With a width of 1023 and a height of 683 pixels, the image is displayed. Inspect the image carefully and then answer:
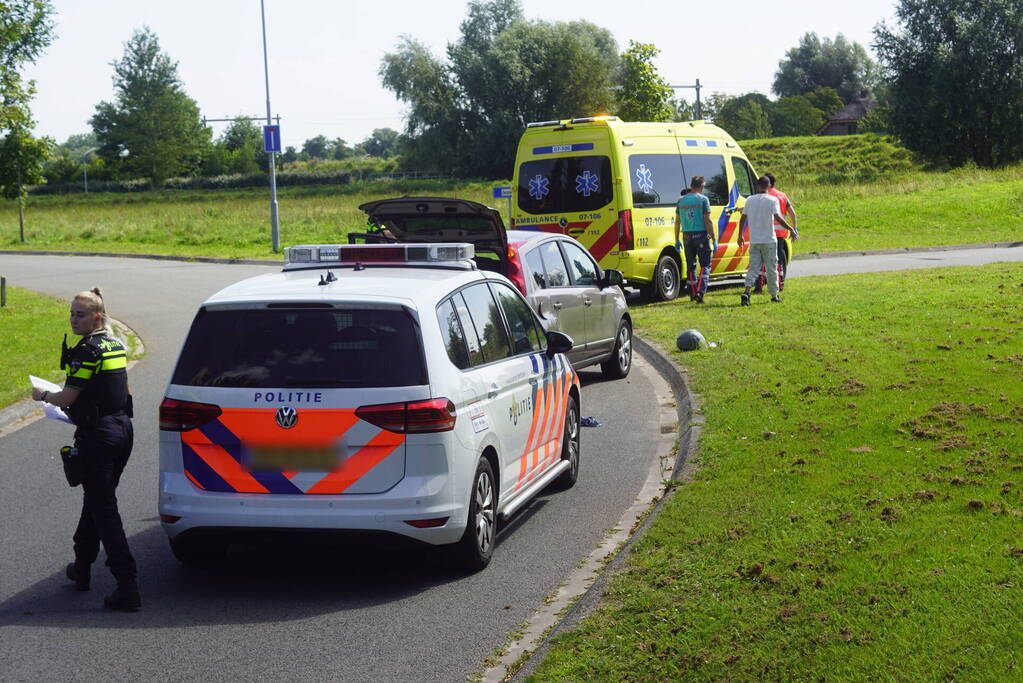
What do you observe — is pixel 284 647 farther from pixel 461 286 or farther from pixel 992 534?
pixel 992 534

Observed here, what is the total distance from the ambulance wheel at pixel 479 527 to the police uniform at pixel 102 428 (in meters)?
1.65

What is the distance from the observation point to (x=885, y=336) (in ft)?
44.9

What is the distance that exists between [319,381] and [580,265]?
705cm

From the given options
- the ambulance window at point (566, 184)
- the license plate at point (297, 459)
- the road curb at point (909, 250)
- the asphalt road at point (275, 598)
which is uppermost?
the ambulance window at point (566, 184)

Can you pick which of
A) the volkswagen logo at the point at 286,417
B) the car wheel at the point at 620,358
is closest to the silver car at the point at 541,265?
the car wheel at the point at 620,358

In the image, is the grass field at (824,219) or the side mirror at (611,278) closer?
the side mirror at (611,278)

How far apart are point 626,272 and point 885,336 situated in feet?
20.1

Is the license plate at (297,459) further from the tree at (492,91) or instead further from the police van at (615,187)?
the tree at (492,91)

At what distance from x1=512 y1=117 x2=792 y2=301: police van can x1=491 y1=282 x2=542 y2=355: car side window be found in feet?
35.1

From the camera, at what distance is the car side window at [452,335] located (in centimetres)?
648

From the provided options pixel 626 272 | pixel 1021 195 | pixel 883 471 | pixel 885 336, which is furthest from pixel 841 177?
pixel 883 471

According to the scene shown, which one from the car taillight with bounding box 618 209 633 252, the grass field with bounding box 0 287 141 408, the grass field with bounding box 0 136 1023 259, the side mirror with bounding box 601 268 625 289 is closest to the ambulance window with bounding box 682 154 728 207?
the car taillight with bounding box 618 209 633 252

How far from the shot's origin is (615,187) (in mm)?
18812

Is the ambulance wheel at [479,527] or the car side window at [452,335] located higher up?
the car side window at [452,335]
